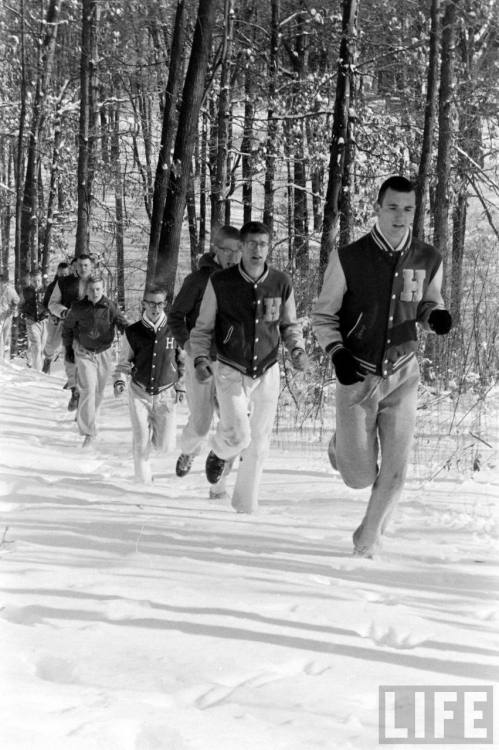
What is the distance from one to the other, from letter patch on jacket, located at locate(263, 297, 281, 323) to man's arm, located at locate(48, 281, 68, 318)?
7225 millimetres

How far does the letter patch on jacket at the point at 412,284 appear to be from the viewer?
564 centimetres

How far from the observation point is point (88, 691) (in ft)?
12.0

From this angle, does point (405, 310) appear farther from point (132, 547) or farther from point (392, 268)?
point (132, 547)

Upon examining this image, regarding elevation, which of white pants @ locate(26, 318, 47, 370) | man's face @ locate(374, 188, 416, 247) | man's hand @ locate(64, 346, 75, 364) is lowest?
white pants @ locate(26, 318, 47, 370)

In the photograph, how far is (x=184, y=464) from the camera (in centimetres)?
898

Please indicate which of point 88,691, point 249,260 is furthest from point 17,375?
point 88,691

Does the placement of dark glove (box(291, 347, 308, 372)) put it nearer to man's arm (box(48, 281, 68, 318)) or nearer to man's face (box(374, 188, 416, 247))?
man's face (box(374, 188, 416, 247))

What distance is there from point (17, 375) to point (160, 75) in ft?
45.8

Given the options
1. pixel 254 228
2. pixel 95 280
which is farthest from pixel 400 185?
pixel 95 280

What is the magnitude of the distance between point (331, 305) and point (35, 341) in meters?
16.5

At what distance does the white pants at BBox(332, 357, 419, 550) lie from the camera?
5.71 m

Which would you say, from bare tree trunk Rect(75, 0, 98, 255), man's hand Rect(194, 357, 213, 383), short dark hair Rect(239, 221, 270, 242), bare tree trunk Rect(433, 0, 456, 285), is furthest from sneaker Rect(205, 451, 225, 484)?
bare tree trunk Rect(75, 0, 98, 255)

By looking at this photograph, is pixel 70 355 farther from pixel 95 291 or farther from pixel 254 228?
pixel 254 228

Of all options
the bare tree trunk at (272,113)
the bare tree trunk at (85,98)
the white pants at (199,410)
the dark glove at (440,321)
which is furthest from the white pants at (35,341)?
the dark glove at (440,321)
